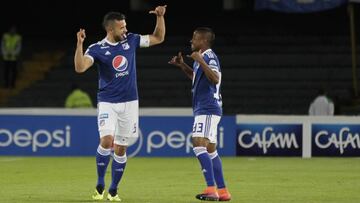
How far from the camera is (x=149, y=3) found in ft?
109

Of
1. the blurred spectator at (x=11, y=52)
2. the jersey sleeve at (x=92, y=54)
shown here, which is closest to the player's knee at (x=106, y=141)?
the jersey sleeve at (x=92, y=54)

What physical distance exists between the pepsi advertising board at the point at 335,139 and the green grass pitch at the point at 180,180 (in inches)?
21.6

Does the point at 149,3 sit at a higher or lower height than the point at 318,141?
higher

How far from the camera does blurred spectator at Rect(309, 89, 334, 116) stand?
2539 cm

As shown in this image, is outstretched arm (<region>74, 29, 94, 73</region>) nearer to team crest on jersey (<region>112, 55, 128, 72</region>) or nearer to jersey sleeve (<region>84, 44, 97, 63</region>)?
jersey sleeve (<region>84, 44, 97, 63</region>)

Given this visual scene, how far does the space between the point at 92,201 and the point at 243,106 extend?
53.8ft

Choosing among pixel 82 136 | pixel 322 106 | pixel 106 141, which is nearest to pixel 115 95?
pixel 106 141

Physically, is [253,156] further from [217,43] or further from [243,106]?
[217,43]

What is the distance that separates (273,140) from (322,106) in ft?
9.75

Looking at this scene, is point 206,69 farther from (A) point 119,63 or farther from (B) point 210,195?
(B) point 210,195

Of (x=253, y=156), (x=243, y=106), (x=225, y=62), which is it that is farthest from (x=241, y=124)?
(x=225, y=62)

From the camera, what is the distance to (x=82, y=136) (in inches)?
914

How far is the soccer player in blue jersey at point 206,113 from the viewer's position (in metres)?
13.0

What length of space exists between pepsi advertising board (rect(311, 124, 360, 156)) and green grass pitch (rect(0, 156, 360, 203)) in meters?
0.55
